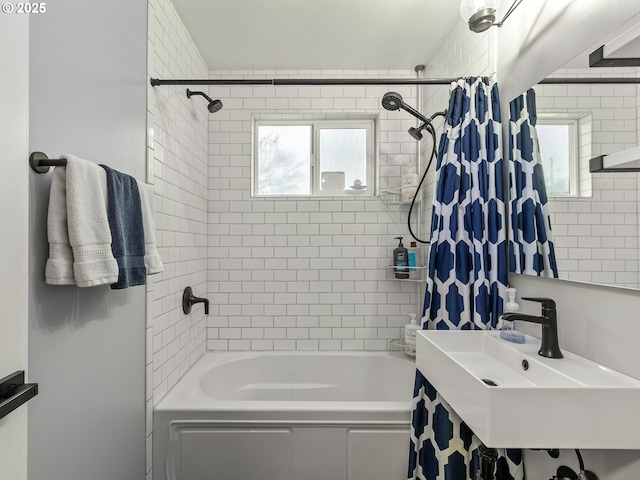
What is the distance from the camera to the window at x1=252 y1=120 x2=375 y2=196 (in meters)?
2.66

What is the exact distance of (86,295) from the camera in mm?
1150

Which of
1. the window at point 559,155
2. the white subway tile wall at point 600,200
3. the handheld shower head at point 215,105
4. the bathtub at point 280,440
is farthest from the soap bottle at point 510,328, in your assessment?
the handheld shower head at point 215,105

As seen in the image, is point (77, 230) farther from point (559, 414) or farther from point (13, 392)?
point (559, 414)

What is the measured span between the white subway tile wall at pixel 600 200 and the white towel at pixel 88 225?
1.60 metres

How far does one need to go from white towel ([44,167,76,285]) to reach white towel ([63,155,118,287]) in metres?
0.03

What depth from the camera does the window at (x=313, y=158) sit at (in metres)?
2.66

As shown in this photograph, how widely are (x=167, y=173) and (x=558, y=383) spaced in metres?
2.00

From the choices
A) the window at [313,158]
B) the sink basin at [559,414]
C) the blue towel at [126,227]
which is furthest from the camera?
the window at [313,158]

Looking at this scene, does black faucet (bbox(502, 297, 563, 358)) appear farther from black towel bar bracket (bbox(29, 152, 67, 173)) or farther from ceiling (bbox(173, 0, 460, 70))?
ceiling (bbox(173, 0, 460, 70))

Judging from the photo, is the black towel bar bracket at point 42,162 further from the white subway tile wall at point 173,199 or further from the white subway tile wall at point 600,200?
the white subway tile wall at point 600,200

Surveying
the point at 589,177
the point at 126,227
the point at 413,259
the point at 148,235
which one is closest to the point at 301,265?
the point at 413,259

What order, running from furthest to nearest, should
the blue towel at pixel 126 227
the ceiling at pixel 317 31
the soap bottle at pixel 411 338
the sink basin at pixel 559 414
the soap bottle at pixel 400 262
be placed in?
the soap bottle at pixel 400 262 → the soap bottle at pixel 411 338 → the ceiling at pixel 317 31 → the blue towel at pixel 126 227 → the sink basin at pixel 559 414

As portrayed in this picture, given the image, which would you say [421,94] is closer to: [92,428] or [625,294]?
[625,294]

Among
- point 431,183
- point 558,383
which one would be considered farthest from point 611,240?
point 431,183
